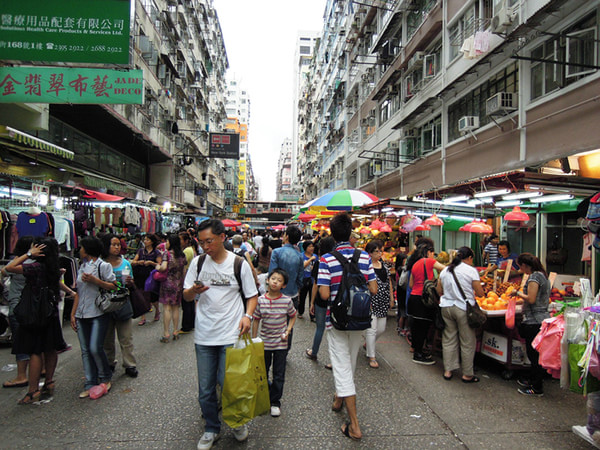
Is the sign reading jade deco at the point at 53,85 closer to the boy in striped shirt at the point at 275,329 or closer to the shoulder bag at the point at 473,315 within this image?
the boy in striped shirt at the point at 275,329

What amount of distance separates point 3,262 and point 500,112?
40.1ft

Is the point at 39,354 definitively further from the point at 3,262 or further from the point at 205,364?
the point at 3,262

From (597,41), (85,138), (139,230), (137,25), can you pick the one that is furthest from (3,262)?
(137,25)

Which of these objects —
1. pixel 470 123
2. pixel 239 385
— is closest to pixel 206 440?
pixel 239 385

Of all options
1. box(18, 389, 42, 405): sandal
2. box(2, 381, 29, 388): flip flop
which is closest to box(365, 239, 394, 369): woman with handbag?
box(18, 389, 42, 405): sandal

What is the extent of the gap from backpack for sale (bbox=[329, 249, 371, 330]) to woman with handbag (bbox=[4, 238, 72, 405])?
3090 millimetres

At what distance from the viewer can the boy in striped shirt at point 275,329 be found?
391 cm

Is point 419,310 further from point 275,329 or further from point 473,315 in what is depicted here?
point 275,329

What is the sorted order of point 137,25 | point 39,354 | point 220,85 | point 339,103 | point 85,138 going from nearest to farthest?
point 39,354 → point 85,138 → point 137,25 → point 339,103 → point 220,85

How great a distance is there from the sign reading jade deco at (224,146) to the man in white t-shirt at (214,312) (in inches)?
866

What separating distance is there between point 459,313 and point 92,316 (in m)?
4.49

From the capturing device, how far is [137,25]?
17125 millimetres

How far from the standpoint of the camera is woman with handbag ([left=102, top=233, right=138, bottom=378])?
15.5 ft

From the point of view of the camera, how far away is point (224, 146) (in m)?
25.3
